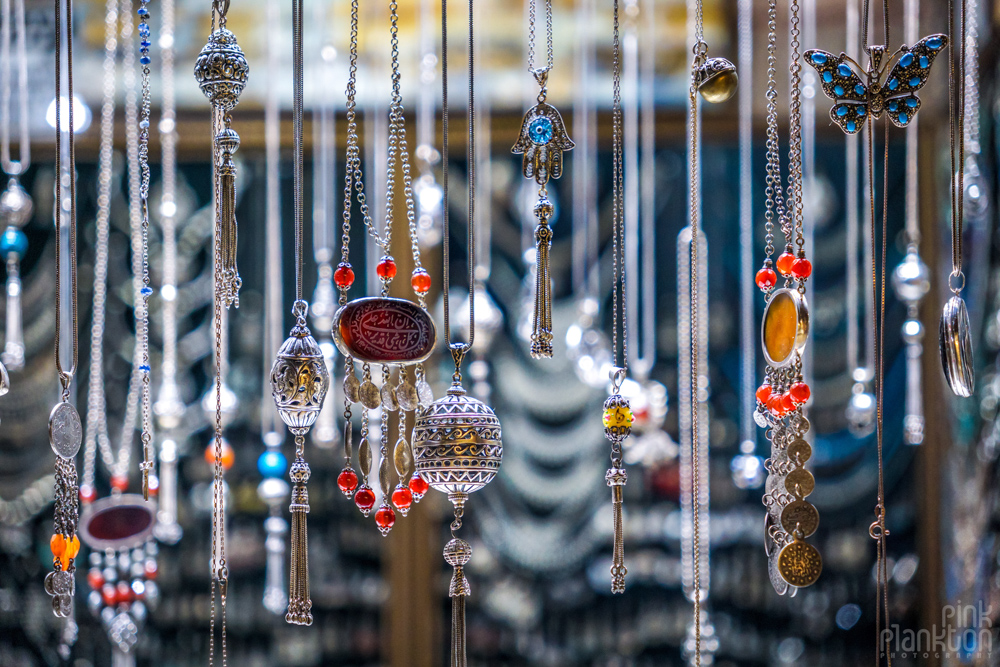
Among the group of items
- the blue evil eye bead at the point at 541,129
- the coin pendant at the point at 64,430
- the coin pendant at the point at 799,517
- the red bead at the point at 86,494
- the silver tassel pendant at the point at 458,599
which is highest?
the blue evil eye bead at the point at 541,129

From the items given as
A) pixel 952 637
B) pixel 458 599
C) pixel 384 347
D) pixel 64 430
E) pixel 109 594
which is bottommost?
pixel 952 637

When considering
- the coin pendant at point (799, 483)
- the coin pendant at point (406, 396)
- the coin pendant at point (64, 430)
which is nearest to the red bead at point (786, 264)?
the coin pendant at point (799, 483)

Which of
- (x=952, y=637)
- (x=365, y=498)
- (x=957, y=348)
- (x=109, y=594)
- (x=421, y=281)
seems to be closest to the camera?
(x=957, y=348)

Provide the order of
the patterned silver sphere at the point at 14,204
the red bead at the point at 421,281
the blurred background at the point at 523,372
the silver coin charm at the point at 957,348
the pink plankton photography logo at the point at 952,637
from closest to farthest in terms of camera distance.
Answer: the silver coin charm at the point at 957,348, the red bead at the point at 421,281, the patterned silver sphere at the point at 14,204, the pink plankton photography logo at the point at 952,637, the blurred background at the point at 523,372

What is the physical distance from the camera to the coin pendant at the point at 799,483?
1.29 metres

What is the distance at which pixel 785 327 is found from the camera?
50.6 inches

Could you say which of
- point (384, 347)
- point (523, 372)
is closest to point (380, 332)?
point (384, 347)

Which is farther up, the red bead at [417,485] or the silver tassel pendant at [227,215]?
the silver tassel pendant at [227,215]

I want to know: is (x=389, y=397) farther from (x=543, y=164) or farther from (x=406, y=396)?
(x=543, y=164)

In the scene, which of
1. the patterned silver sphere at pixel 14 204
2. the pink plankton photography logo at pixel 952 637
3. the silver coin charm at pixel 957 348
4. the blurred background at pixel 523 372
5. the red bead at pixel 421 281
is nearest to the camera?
the silver coin charm at pixel 957 348

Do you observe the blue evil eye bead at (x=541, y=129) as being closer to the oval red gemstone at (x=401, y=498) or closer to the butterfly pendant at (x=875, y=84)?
the butterfly pendant at (x=875, y=84)

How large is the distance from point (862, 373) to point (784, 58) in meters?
1.03

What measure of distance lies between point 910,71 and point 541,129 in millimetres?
456

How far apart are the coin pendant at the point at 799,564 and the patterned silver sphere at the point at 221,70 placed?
0.86 m
